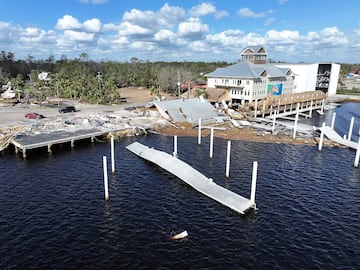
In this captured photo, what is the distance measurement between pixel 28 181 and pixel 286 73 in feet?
291

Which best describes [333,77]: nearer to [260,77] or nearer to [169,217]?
[260,77]

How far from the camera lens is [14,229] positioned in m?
25.0

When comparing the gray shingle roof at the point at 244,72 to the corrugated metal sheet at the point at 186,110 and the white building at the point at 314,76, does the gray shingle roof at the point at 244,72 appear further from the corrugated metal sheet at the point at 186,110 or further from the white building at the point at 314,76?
the white building at the point at 314,76

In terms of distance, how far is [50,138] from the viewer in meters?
47.0

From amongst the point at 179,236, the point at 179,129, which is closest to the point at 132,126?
the point at 179,129

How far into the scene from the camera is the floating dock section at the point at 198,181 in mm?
28688

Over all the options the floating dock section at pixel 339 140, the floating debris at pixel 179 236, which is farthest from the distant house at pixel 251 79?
the floating debris at pixel 179 236

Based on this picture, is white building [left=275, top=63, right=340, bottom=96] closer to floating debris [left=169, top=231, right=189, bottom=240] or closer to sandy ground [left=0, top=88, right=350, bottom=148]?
sandy ground [left=0, top=88, right=350, bottom=148]

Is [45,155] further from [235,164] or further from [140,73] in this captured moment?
[140,73]

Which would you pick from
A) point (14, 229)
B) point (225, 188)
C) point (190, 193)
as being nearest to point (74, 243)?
point (14, 229)

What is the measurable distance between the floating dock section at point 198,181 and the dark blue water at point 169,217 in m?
0.83

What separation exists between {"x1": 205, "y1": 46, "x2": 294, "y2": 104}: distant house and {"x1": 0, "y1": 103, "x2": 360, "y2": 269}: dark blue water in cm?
4352

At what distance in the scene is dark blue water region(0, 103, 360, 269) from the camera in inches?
860

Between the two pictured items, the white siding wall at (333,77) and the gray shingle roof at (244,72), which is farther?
the white siding wall at (333,77)
